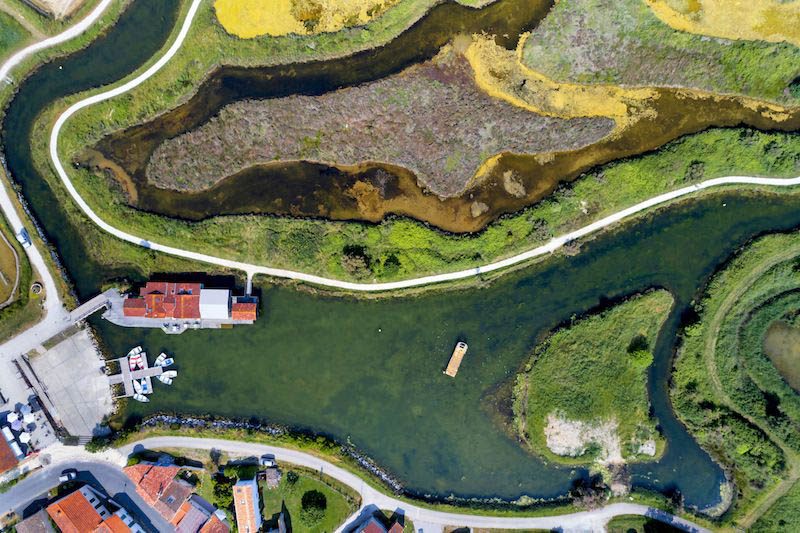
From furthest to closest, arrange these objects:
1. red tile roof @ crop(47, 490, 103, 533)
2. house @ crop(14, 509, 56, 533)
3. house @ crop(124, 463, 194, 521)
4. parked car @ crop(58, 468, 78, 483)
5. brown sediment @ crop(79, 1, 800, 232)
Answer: brown sediment @ crop(79, 1, 800, 232) → parked car @ crop(58, 468, 78, 483) → house @ crop(124, 463, 194, 521) → house @ crop(14, 509, 56, 533) → red tile roof @ crop(47, 490, 103, 533)

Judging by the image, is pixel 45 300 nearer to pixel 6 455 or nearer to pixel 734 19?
pixel 6 455

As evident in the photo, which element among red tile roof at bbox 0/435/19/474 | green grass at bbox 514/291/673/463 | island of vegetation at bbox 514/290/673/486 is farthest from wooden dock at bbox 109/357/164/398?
green grass at bbox 514/291/673/463

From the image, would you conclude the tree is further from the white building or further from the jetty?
the white building

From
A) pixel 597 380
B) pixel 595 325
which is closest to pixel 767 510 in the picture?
pixel 597 380

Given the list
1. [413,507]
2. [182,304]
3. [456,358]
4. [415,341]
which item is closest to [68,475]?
[182,304]

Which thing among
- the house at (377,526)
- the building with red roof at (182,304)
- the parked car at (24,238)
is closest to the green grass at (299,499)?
the house at (377,526)

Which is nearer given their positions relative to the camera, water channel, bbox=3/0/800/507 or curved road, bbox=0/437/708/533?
curved road, bbox=0/437/708/533
